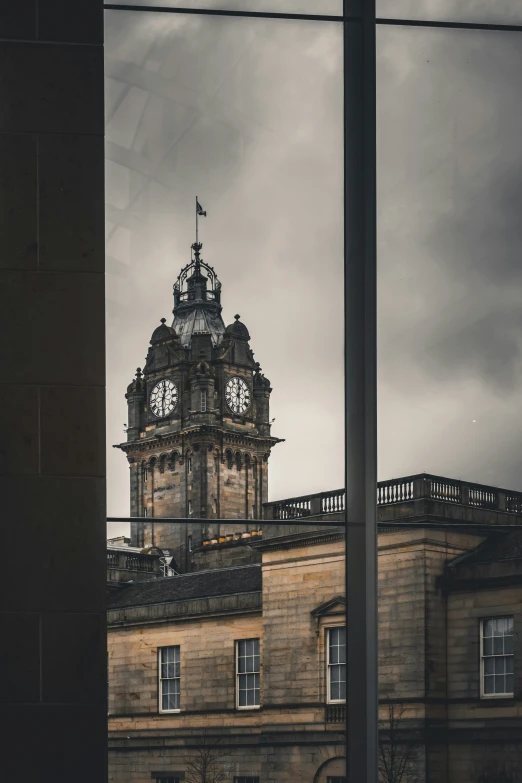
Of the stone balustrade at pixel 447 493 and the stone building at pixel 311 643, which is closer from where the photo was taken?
the stone building at pixel 311 643

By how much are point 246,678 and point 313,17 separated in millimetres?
2070

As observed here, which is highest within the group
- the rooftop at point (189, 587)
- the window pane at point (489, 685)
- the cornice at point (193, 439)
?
Result: the cornice at point (193, 439)

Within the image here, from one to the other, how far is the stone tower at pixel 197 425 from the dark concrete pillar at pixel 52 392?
0.50 m

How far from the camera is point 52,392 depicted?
7.40 ft

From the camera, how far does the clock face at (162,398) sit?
113 inches

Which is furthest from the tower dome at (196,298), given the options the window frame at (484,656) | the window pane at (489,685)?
the window pane at (489,685)

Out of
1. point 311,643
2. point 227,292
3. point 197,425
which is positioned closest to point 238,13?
point 227,292

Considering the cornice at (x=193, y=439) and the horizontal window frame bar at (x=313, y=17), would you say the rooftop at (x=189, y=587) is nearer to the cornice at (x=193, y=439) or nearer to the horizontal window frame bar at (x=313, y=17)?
the cornice at (x=193, y=439)

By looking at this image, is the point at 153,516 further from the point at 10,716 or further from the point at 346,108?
the point at 346,108

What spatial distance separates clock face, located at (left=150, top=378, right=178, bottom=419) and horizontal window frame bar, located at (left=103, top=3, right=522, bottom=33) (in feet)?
3.65

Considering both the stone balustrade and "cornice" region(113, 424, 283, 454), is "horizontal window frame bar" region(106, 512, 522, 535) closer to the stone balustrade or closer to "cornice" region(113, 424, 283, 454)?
the stone balustrade

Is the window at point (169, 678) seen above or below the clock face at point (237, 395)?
below

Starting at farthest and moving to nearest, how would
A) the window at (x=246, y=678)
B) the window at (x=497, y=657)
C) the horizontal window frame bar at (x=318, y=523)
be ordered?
1. the window at (x=497, y=657)
2. the window at (x=246, y=678)
3. the horizontal window frame bar at (x=318, y=523)

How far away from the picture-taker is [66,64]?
235cm
